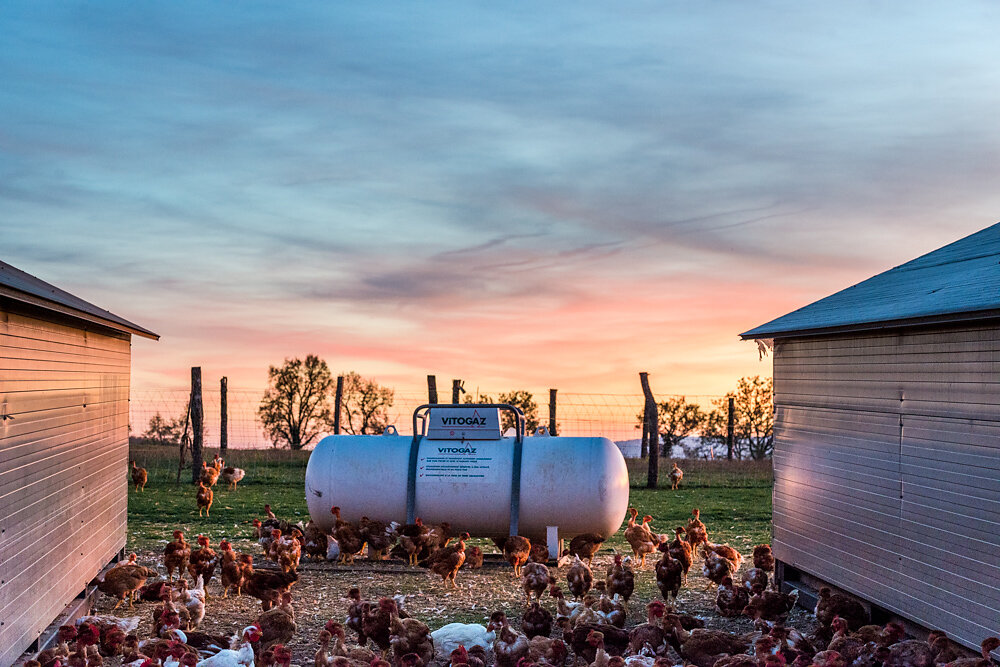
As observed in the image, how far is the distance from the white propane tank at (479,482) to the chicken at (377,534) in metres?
0.36

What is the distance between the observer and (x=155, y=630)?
8.49 meters

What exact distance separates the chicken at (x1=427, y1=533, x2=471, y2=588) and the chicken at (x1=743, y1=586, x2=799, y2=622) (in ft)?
11.9

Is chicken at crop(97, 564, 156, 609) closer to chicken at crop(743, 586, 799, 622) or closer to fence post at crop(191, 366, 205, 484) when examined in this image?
chicken at crop(743, 586, 799, 622)

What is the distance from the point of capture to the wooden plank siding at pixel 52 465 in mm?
7391

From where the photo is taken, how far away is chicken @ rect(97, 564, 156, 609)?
9.98 metres

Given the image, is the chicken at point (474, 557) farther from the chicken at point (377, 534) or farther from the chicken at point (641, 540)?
the chicken at point (641, 540)

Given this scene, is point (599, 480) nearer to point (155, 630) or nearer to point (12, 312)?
point (155, 630)

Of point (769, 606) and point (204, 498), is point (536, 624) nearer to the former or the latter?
point (769, 606)

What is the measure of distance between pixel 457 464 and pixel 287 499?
25.6ft

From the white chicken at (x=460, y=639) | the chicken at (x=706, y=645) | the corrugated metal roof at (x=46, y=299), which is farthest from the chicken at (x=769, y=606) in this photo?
the corrugated metal roof at (x=46, y=299)

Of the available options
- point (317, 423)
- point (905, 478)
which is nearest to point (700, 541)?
point (905, 478)

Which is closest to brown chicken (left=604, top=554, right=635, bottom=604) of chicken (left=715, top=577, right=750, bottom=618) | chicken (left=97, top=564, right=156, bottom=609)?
chicken (left=715, top=577, right=750, bottom=618)

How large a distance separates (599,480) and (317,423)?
23.2 m

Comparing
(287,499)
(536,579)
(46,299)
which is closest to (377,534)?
(536,579)
